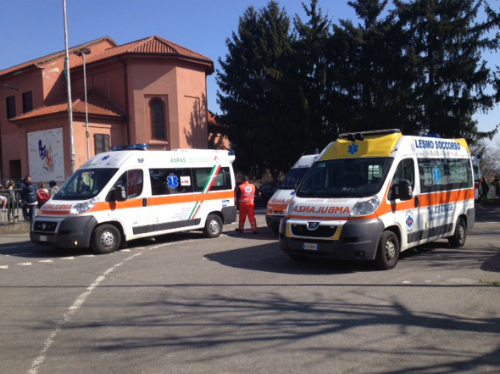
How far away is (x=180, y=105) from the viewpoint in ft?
106

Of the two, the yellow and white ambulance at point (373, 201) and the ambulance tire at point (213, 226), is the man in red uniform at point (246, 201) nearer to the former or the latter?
the ambulance tire at point (213, 226)

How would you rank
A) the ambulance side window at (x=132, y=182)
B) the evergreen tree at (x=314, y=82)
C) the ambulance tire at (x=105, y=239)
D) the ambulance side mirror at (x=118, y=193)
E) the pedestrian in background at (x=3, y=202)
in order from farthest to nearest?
1. the evergreen tree at (x=314, y=82)
2. the pedestrian in background at (x=3, y=202)
3. the ambulance side window at (x=132, y=182)
4. the ambulance side mirror at (x=118, y=193)
5. the ambulance tire at (x=105, y=239)

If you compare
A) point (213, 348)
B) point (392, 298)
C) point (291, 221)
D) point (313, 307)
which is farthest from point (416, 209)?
point (213, 348)

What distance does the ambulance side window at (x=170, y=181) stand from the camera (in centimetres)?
1304

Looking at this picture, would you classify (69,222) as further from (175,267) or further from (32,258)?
(175,267)

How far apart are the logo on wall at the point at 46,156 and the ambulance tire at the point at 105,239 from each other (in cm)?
2083

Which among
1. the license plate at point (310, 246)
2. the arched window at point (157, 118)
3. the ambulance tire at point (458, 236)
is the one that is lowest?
the ambulance tire at point (458, 236)

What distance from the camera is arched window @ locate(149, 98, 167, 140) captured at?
32156 millimetres

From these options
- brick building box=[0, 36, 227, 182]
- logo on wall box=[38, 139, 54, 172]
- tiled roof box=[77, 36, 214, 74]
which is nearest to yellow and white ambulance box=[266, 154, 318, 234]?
brick building box=[0, 36, 227, 182]

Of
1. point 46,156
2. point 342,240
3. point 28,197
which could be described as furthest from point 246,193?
point 46,156

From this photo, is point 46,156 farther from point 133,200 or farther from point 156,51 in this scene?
point 133,200

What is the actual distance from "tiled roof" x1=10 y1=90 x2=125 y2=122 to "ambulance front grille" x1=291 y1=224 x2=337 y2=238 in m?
23.7

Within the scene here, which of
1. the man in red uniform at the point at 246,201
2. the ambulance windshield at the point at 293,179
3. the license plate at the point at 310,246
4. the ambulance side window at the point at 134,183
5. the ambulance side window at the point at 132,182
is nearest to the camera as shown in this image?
the license plate at the point at 310,246

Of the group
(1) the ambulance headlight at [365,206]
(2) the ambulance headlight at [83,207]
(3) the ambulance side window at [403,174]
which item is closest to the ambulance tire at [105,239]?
(2) the ambulance headlight at [83,207]
